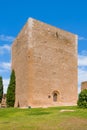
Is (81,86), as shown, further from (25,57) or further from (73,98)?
(25,57)

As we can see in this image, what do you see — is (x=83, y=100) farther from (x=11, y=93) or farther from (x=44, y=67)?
(x=11, y=93)

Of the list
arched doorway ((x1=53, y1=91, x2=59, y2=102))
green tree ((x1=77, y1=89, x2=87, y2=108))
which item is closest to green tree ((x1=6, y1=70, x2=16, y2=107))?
arched doorway ((x1=53, y1=91, x2=59, y2=102))

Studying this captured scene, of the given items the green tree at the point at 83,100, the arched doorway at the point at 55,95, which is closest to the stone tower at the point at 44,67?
the arched doorway at the point at 55,95

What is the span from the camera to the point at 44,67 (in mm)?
37125

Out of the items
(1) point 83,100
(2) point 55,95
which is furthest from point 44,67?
(1) point 83,100

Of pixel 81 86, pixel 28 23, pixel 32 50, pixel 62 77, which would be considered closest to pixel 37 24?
pixel 28 23

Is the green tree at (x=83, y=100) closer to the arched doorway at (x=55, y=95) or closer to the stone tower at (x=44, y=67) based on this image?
the stone tower at (x=44, y=67)

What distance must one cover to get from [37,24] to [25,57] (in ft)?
14.7

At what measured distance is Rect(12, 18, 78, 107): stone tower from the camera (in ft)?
118

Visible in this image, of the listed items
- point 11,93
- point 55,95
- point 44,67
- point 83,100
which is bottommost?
point 83,100

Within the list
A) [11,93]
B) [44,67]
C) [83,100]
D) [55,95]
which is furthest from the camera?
[11,93]

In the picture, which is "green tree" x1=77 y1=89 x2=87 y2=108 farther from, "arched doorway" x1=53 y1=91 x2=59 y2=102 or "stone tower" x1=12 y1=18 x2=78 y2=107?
"arched doorway" x1=53 y1=91 x2=59 y2=102

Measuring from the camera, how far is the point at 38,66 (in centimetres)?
3653

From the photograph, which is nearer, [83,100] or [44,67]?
[83,100]
